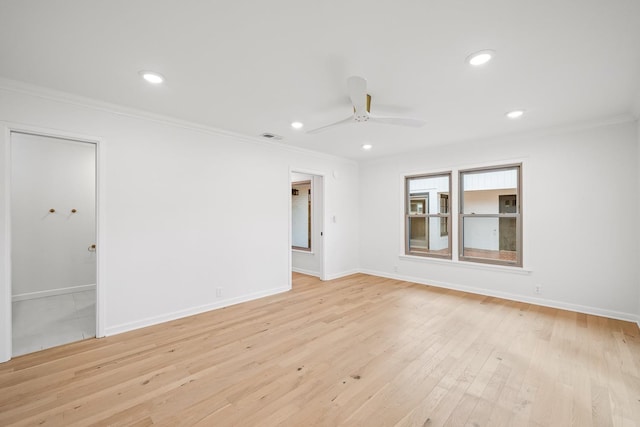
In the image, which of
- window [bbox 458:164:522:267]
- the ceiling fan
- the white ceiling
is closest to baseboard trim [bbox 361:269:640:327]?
window [bbox 458:164:522:267]

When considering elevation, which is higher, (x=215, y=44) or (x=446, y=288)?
(x=215, y=44)

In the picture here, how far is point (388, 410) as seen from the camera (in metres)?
1.88

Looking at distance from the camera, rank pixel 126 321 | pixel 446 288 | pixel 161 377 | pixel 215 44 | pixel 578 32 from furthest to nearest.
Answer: pixel 446 288 < pixel 126 321 < pixel 161 377 < pixel 215 44 < pixel 578 32

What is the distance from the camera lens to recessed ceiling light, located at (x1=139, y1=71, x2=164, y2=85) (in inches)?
95.6

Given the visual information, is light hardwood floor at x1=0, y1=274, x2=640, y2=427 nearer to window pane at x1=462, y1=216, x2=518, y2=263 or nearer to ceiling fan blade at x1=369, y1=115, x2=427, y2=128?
window pane at x1=462, y1=216, x2=518, y2=263

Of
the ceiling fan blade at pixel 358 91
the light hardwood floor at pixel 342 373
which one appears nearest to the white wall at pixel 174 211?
the light hardwood floor at pixel 342 373

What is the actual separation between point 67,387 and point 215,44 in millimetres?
2888

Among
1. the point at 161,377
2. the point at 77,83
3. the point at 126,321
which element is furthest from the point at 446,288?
the point at 77,83

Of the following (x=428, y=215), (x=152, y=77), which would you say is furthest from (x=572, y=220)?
(x=152, y=77)

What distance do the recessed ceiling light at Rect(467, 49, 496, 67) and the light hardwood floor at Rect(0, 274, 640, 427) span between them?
2.58 meters

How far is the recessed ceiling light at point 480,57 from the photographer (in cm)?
210

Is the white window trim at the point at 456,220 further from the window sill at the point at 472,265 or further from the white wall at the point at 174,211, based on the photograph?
the white wall at the point at 174,211

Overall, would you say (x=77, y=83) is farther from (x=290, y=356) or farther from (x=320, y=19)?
(x=290, y=356)

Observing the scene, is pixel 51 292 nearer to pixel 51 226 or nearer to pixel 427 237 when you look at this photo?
pixel 51 226
